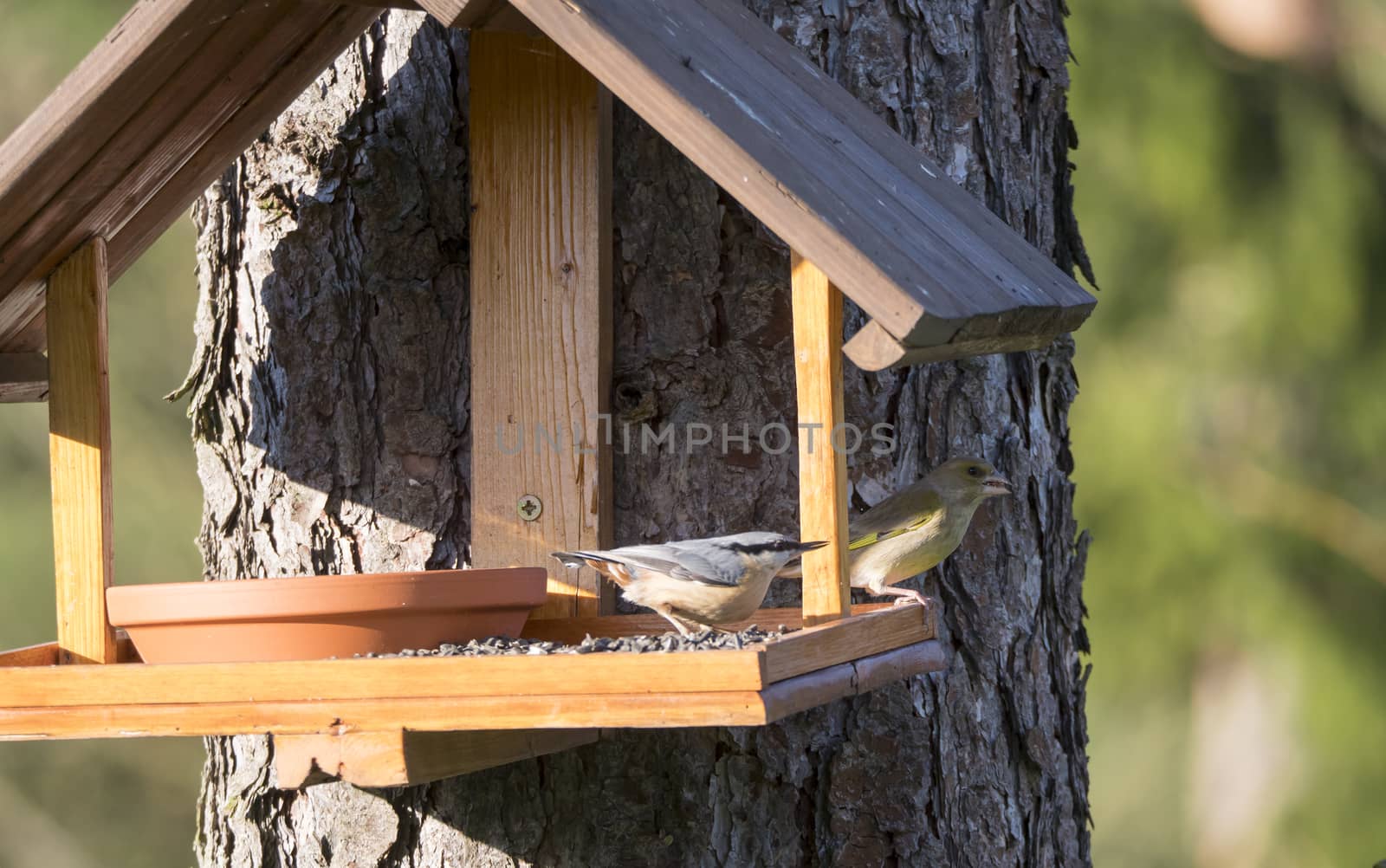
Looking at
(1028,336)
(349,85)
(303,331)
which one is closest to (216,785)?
(303,331)

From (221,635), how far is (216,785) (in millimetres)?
1158

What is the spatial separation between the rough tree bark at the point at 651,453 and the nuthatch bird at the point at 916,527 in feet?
0.48

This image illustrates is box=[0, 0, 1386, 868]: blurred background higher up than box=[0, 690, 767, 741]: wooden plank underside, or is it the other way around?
box=[0, 0, 1386, 868]: blurred background

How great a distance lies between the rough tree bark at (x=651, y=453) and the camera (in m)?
3.33

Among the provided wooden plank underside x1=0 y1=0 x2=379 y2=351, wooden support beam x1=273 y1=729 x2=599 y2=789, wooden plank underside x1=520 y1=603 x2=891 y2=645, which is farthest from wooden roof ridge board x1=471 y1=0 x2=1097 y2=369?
wooden support beam x1=273 y1=729 x2=599 y2=789

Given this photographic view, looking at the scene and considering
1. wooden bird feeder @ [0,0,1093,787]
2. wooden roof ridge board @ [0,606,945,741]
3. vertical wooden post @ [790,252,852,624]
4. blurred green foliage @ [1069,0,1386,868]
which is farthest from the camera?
blurred green foliage @ [1069,0,1386,868]

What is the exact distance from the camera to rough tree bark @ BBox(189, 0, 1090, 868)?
3.33 m

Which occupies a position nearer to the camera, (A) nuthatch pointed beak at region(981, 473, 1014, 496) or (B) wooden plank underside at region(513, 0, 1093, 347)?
(B) wooden plank underside at region(513, 0, 1093, 347)

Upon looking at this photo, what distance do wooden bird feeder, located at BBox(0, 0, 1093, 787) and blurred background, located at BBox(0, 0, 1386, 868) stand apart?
2.68 m

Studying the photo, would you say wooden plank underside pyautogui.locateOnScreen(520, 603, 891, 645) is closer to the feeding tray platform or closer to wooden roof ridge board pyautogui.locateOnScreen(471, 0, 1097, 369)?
the feeding tray platform

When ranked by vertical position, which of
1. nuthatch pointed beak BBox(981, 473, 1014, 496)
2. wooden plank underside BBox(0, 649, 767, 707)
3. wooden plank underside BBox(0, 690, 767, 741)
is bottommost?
wooden plank underside BBox(0, 690, 767, 741)

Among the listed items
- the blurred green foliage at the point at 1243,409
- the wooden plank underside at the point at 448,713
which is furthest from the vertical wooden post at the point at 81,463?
the blurred green foliage at the point at 1243,409

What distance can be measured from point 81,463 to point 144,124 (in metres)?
0.70

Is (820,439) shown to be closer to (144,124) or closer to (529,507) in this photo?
(529,507)
